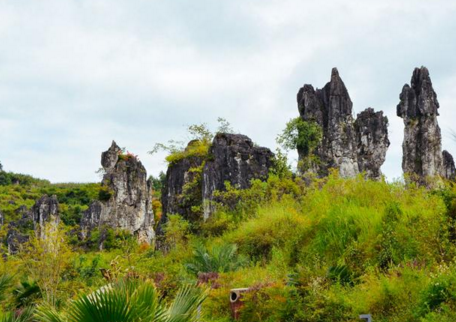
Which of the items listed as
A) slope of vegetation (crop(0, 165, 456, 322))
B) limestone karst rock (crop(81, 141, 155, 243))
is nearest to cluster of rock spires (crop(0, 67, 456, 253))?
limestone karst rock (crop(81, 141, 155, 243))

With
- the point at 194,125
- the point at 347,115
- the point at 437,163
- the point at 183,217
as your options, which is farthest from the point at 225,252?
the point at 437,163

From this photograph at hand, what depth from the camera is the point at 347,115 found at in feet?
113

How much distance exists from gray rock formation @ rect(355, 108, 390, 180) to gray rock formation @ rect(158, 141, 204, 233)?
1710 centimetres

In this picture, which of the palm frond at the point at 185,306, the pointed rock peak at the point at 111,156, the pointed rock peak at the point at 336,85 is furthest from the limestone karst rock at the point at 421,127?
the palm frond at the point at 185,306

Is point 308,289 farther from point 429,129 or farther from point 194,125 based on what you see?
point 429,129

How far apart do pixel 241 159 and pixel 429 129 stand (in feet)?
74.6

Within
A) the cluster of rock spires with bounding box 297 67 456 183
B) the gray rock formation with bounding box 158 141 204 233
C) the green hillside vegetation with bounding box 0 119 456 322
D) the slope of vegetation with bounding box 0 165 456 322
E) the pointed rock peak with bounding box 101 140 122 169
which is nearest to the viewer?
the green hillside vegetation with bounding box 0 119 456 322

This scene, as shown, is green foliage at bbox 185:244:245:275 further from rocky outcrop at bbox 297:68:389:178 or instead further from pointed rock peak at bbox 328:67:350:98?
pointed rock peak at bbox 328:67:350:98

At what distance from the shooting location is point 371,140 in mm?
35406

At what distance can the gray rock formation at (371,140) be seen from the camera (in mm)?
35438

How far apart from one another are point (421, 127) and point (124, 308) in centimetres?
3666

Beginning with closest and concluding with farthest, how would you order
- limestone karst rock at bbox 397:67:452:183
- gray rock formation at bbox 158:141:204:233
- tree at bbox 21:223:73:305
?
tree at bbox 21:223:73:305
gray rock formation at bbox 158:141:204:233
limestone karst rock at bbox 397:67:452:183

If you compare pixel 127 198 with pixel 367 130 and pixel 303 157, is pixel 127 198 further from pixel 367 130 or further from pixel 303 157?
pixel 367 130

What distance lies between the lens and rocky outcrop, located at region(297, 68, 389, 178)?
33.2m
